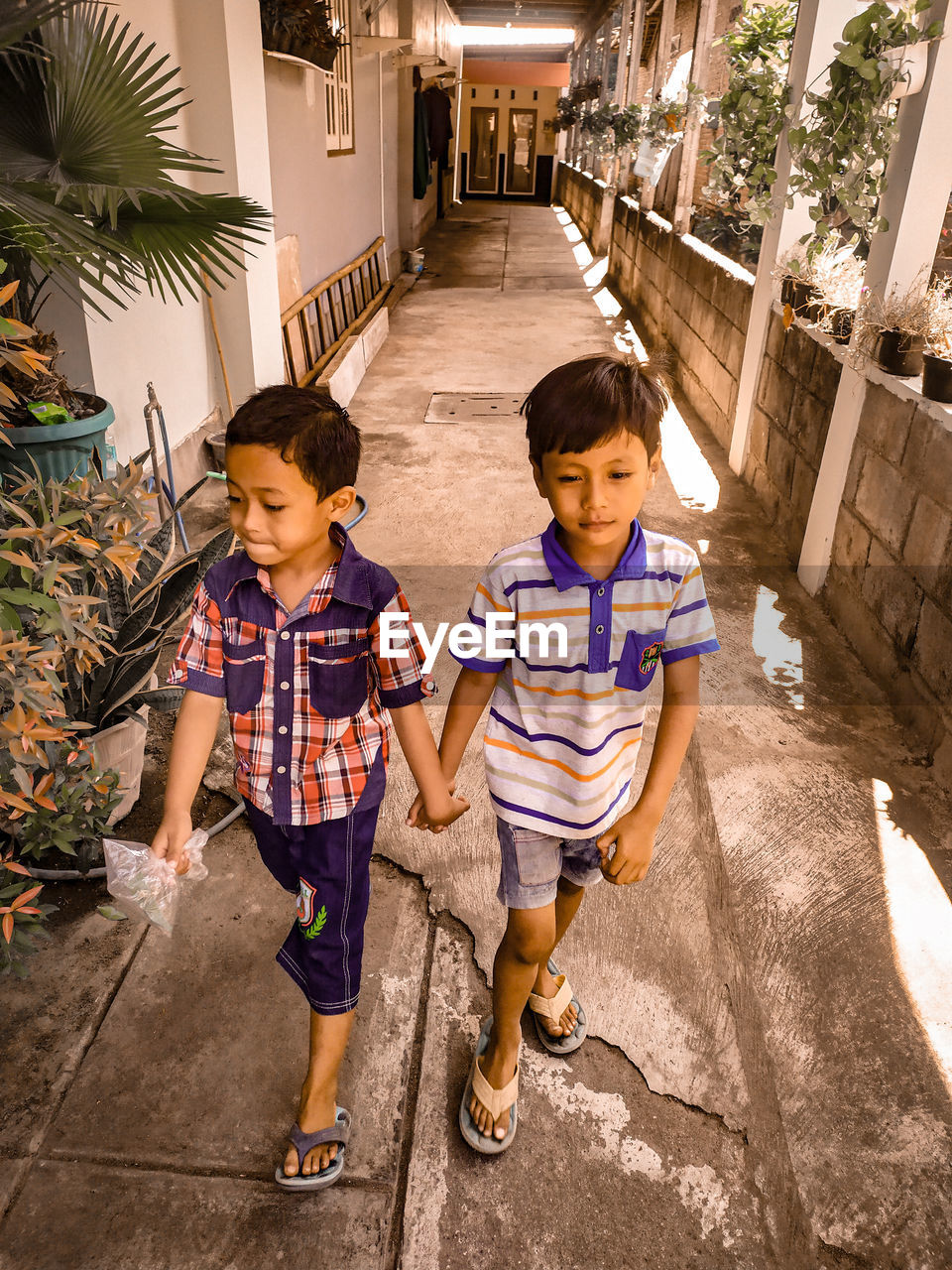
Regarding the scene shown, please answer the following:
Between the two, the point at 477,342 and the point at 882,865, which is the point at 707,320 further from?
the point at 882,865

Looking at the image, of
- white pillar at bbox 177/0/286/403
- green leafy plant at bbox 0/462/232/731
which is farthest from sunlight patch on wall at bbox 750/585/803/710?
white pillar at bbox 177/0/286/403

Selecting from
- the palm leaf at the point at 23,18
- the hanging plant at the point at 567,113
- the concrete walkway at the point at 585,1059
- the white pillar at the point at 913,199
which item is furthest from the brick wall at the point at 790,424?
the hanging plant at the point at 567,113

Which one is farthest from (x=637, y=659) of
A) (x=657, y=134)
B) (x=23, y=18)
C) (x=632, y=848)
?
(x=657, y=134)

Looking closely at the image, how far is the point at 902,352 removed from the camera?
3.21m

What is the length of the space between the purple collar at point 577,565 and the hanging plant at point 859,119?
2.65m

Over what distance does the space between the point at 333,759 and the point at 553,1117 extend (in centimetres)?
85

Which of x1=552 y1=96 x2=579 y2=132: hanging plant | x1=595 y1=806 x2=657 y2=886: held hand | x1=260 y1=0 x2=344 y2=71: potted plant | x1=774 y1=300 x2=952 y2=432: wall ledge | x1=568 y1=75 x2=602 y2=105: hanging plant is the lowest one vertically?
x1=595 y1=806 x2=657 y2=886: held hand

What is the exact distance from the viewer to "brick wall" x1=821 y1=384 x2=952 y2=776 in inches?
108

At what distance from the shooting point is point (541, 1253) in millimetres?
1467

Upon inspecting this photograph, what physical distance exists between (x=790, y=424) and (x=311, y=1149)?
384 cm

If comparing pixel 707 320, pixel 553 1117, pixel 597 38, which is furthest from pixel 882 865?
pixel 597 38

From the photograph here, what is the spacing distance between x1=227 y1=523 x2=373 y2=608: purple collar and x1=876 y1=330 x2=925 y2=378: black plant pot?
2632 mm

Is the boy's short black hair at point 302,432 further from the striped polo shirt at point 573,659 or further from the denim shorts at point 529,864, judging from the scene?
the denim shorts at point 529,864

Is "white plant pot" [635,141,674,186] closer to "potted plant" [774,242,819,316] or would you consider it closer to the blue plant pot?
"potted plant" [774,242,819,316]
